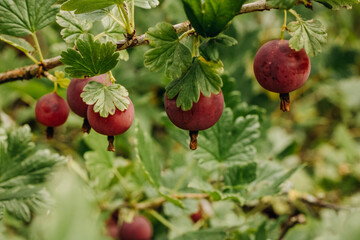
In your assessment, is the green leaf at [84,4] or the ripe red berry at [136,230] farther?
the ripe red berry at [136,230]

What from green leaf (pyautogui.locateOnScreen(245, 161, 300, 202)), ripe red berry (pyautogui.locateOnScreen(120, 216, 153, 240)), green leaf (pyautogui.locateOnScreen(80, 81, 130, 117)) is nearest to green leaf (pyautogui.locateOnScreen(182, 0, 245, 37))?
green leaf (pyautogui.locateOnScreen(80, 81, 130, 117))

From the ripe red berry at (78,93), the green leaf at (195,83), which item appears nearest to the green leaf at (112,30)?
the ripe red berry at (78,93)

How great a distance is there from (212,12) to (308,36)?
0.26 metres

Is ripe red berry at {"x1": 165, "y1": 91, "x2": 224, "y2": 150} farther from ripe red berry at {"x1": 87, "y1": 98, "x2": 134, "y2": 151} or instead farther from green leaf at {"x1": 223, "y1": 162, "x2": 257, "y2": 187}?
green leaf at {"x1": 223, "y1": 162, "x2": 257, "y2": 187}

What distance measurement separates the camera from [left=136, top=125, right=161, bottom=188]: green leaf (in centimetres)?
118

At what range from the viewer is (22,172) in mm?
1109

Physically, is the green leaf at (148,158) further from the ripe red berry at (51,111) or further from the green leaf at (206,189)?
the ripe red berry at (51,111)

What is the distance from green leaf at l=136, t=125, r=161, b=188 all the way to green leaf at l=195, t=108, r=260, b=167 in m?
0.17

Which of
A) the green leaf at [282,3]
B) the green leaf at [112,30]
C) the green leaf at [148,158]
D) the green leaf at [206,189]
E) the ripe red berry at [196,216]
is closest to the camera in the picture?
the green leaf at [282,3]

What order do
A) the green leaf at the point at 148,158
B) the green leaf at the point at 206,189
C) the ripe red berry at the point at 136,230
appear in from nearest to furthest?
the green leaf at the point at 206,189
the green leaf at the point at 148,158
the ripe red berry at the point at 136,230

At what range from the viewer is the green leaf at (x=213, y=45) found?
0.74 metres

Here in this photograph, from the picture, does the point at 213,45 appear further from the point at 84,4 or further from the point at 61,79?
the point at 61,79

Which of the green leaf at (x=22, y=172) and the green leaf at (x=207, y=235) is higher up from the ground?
the green leaf at (x=22, y=172)

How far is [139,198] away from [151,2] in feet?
3.33
